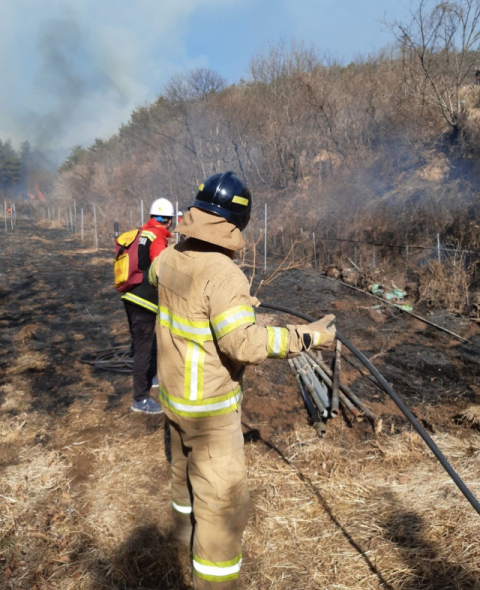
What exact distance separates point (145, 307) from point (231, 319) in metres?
2.20

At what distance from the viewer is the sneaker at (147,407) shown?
13.0ft

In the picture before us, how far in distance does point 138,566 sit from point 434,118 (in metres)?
17.2

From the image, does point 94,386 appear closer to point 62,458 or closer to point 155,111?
point 62,458

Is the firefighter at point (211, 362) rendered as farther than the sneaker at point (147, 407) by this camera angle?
No

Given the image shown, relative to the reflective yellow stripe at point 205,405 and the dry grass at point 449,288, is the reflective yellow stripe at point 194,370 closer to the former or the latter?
the reflective yellow stripe at point 205,405

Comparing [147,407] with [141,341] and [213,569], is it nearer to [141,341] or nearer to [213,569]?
[141,341]

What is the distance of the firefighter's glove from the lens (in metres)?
1.90

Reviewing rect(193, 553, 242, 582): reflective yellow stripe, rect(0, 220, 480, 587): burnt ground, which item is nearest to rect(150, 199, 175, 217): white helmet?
rect(0, 220, 480, 587): burnt ground

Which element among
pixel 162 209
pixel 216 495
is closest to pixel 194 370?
pixel 216 495

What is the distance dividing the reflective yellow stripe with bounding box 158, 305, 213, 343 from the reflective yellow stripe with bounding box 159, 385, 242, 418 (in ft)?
0.97

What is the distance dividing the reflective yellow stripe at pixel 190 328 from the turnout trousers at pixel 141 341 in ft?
6.33

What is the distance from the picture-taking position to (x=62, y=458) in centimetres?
336

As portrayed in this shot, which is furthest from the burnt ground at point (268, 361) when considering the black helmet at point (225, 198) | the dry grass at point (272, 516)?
the black helmet at point (225, 198)

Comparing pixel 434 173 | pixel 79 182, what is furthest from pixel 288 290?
pixel 79 182
